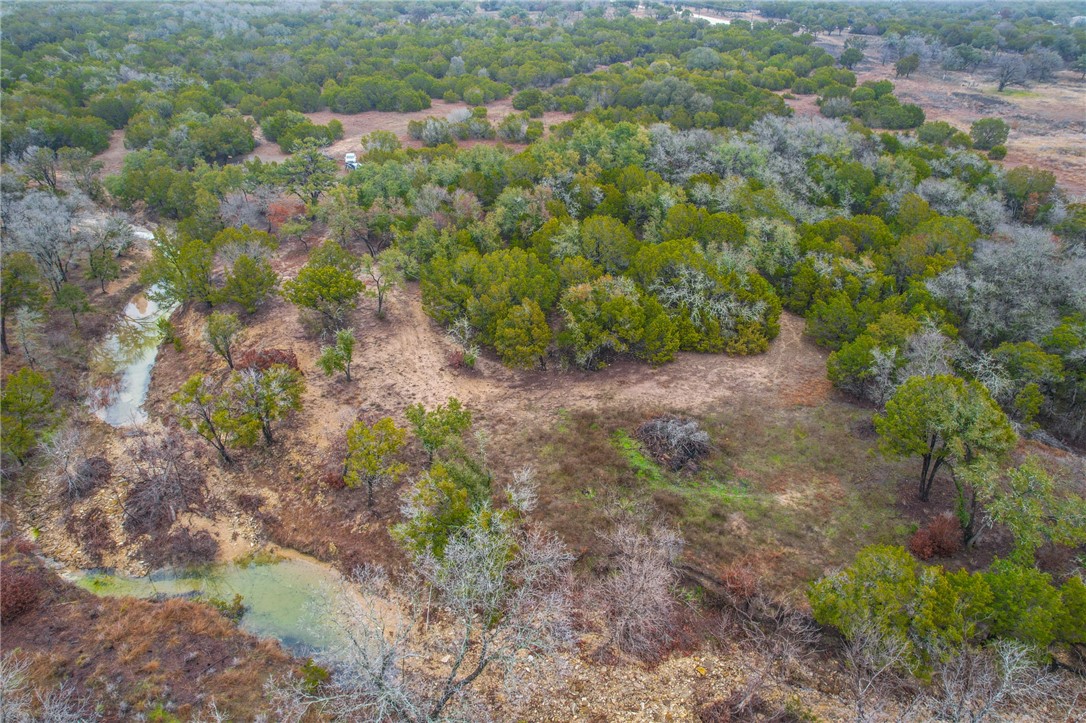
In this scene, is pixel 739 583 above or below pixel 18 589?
above

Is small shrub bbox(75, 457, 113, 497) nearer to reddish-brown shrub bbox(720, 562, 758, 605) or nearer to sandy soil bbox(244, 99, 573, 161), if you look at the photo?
reddish-brown shrub bbox(720, 562, 758, 605)

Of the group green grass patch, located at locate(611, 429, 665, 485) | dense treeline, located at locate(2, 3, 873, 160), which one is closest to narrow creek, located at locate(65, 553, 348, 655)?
green grass patch, located at locate(611, 429, 665, 485)

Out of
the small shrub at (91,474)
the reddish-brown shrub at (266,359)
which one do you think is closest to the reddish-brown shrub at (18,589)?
the small shrub at (91,474)

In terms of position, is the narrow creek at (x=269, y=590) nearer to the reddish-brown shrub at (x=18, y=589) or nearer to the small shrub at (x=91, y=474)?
the reddish-brown shrub at (x=18, y=589)

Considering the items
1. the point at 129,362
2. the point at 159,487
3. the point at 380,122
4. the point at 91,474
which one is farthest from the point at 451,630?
the point at 380,122

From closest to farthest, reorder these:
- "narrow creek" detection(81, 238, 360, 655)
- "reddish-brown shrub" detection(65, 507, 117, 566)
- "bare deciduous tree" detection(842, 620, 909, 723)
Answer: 1. "bare deciduous tree" detection(842, 620, 909, 723)
2. "narrow creek" detection(81, 238, 360, 655)
3. "reddish-brown shrub" detection(65, 507, 117, 566)

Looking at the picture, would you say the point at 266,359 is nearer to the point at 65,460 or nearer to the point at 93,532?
the point at 65,460
